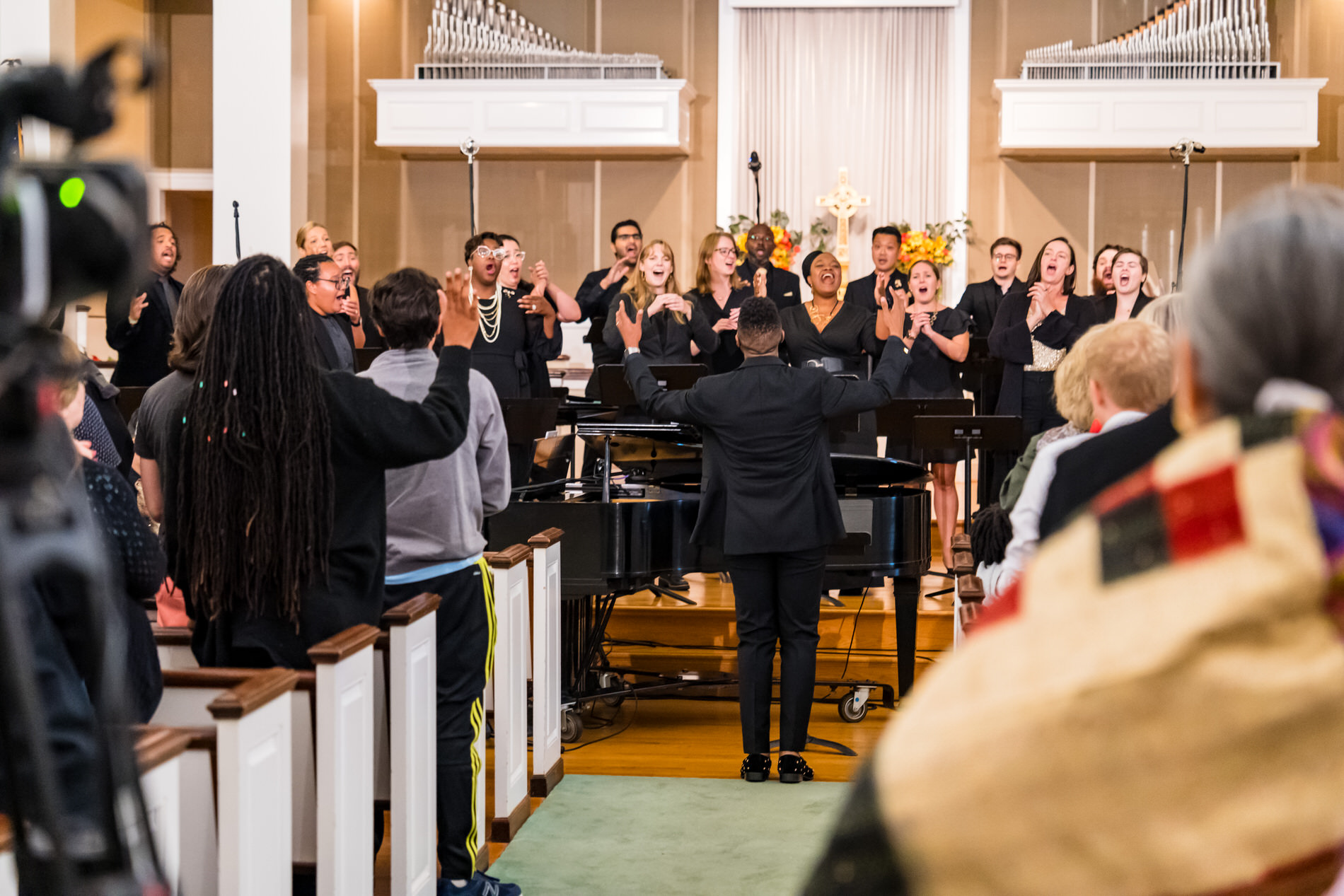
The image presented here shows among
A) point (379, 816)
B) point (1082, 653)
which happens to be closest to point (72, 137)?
point (1082, 653)

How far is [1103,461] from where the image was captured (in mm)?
2172

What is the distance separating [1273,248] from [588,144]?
34.0 feet

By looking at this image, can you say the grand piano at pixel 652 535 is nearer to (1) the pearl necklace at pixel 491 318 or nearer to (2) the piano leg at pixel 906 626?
(2) the piano leg at pixel 906 626

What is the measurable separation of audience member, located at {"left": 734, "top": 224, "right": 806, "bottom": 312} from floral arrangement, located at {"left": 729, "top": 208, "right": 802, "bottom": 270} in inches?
49.1

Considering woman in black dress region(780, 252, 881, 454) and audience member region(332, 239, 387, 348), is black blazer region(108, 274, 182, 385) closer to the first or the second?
audience member region(332, 239, 387, 348)

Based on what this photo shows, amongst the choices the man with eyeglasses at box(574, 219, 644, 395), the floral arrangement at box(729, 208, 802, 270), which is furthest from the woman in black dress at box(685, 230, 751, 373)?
the floral arrangement at box(729, 208, 802, 270)

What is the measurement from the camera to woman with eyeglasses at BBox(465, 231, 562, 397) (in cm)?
634

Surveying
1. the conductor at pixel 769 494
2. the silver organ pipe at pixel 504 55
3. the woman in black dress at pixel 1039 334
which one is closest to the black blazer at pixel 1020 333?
the woman in black dress at pixel 1039 334

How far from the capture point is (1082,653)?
2.63 feet

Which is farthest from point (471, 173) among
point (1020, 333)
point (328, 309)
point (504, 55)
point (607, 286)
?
point (1020, 333)

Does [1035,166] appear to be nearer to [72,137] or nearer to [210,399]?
[210,399]

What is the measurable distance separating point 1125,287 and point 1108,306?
0.36 meters

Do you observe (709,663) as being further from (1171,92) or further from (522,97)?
(1171,92)

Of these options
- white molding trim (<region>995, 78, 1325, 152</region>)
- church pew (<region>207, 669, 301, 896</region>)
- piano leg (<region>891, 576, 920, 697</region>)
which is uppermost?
white molding trim (<region>995, 78, 1325, 152</region>)
